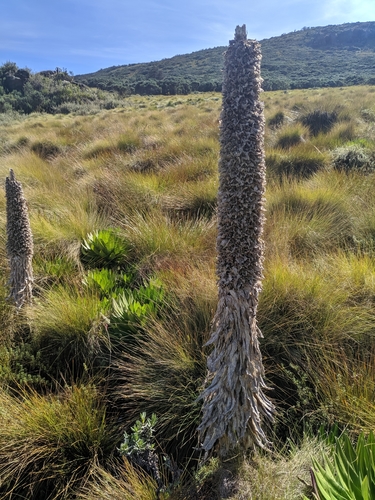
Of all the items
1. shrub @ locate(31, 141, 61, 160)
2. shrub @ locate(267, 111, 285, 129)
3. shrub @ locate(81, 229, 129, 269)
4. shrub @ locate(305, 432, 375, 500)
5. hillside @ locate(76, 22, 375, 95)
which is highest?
hillside @ locate(76, 22, 375, 95)

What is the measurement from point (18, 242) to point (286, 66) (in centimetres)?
5914

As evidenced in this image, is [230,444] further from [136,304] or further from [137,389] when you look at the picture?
[136,304]

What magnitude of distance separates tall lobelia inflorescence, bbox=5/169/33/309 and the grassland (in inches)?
6.8

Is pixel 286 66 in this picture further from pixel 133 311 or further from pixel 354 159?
pixel 133 311

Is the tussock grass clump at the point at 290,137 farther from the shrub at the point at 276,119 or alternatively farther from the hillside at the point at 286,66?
the hillside at the point at 286,66

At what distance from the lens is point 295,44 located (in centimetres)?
6938

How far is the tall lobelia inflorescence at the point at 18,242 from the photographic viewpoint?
2812 millimetres

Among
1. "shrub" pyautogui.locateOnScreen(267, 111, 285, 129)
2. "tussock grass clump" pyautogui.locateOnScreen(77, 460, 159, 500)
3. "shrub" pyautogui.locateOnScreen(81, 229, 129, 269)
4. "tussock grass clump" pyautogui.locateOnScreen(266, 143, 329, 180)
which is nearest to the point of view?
"tussock grass clump" pyautogui.locateOnScreen(77, 460, 159, 500)

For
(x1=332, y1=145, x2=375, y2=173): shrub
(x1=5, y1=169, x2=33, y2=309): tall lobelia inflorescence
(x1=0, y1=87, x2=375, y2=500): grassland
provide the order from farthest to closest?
1. (x1=332, y1=145, x2=375, y2=173): shrub
2. (x1=5, y1=169, x2=33, y2=309): tall lobelia inflorescence
3. (x1=0, y1=87, x2=375, y2=500): grassland

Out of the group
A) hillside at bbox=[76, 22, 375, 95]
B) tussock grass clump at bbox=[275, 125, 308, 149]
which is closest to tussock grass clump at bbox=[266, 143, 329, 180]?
tussock grass clump at bbox=[275, 125, 308, 149]

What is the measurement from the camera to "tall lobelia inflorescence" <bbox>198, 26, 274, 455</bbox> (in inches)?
55.6

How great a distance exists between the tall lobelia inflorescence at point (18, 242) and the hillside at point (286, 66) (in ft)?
121

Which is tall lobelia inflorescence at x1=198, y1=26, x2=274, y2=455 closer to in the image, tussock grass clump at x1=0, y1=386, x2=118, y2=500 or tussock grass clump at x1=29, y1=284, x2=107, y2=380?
tussock grass clump at x1=0, y1=386, x2=118, y2=500

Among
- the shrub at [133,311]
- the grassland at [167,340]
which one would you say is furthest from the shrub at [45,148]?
the shrub at [133,311]
